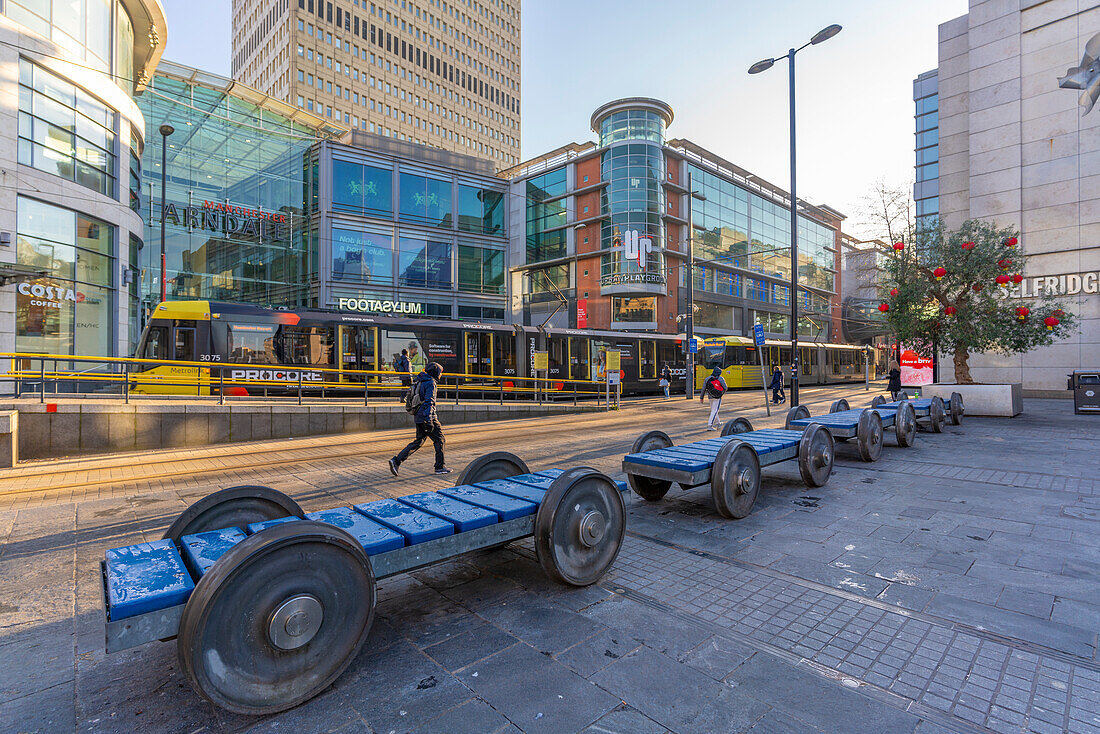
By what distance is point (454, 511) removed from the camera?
→ 11.1ft

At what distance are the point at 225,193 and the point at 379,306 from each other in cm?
1149

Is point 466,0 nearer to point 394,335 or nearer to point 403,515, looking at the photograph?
point 394,335

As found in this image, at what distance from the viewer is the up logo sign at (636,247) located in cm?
4097

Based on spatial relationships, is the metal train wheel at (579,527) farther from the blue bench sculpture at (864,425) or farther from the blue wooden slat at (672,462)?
the blue bench sculpture at (864,425)

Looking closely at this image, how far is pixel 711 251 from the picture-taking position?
47531mm

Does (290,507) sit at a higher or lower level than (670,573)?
higher

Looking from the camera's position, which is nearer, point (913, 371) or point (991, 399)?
point (991, 399)

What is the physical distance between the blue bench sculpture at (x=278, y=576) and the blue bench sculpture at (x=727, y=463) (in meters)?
2.06

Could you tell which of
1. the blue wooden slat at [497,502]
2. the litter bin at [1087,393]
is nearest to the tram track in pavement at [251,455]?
the blue wooden slat at [497,502]

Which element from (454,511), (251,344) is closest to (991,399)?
(454,511)

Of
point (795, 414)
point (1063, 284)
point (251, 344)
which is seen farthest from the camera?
point (1063, 284)

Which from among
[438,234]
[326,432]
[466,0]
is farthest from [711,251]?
[466,0]

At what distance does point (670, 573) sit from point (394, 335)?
16.1 meters

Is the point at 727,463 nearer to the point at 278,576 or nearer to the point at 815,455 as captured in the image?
the point at 815,455
